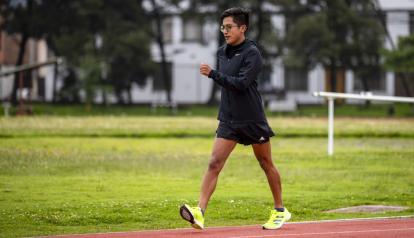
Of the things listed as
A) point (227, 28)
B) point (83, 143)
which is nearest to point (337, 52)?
point (83, 143)

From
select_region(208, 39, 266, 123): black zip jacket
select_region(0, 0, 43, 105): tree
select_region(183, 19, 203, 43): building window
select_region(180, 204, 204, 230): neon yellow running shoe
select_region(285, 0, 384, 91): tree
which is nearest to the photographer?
select_region(180, 204, 204, 230): neon yellow running shoe

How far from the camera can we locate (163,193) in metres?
15.7

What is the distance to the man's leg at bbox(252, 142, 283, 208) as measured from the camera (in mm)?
11602

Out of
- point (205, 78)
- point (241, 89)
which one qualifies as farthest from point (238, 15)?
point (205, 78)

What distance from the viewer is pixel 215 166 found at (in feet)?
37.3

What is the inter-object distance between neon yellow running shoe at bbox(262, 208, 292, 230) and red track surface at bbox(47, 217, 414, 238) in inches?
2.9

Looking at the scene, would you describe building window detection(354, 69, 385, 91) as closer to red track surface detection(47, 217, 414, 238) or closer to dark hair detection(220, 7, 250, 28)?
red track surface detection(47, 217, 414, 238)

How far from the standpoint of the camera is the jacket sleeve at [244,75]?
11.1 meters

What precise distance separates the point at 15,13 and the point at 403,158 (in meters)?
42.5

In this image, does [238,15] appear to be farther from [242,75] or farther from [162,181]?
[162,181]

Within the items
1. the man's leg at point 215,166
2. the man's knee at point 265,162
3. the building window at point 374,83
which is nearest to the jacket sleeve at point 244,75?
the man's leg at point 215,166

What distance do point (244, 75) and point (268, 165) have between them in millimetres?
1114

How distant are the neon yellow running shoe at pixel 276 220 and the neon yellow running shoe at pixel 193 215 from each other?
0.87 m

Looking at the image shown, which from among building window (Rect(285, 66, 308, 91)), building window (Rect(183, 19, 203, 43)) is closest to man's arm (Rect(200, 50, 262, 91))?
building window (Rect(285, 66, 308, 91))
